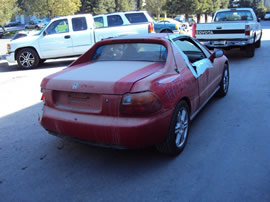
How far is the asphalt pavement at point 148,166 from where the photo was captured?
2918 millimetres

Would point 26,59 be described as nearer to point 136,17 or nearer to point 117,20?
point 117,20

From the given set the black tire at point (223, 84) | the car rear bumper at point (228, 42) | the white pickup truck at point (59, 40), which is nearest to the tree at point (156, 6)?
the white pickup truck at point (59, 40)

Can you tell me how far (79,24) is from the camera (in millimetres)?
11414

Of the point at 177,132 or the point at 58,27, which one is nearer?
the point at 177,132

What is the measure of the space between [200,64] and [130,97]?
1920 millimetres

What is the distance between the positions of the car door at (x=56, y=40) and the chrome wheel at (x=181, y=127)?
8.45 metres

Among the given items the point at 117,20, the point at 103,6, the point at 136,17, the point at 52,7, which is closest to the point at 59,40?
the point at 117,20

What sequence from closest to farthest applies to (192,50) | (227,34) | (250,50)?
(192,50) → (227,34) → (250,50)

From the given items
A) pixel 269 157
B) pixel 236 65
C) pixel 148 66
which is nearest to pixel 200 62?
pixel 148 66

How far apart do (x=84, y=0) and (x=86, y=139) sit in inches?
1706

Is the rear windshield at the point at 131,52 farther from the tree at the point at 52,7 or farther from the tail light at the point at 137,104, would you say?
the tree at the point at 52,7

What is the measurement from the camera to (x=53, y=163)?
360 centimetres

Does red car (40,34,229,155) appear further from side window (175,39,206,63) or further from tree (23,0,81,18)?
tree (23,0,81,18)

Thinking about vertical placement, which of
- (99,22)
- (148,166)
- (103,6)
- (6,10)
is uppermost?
(103,6)
